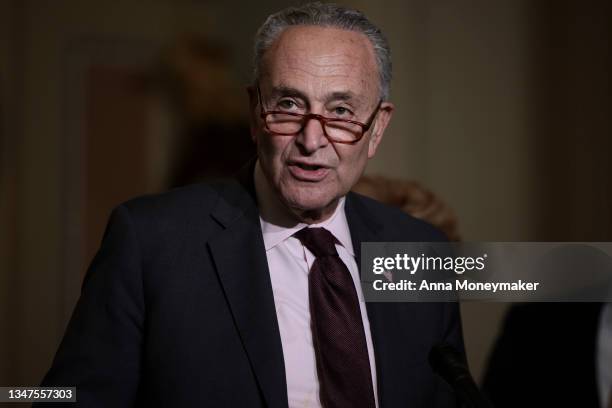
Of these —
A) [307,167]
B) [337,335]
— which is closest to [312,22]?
[307,167]

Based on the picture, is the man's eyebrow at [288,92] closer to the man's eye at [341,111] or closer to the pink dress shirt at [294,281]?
the man's eye at [341,111]

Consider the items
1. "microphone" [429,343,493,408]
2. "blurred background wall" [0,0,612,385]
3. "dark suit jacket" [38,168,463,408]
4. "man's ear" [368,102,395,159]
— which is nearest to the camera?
"microphone" [429,343,493,408]

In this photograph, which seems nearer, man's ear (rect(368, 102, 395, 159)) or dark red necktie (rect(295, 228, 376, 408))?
dark red necktie (rect(295, 228, 376, 408))

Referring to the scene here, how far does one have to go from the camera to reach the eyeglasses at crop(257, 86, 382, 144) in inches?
45.3

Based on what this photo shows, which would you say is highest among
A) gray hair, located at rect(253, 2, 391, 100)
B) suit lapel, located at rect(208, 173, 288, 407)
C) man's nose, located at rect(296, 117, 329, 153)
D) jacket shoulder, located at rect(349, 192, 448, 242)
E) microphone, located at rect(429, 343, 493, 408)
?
gray hair, located at rect(253, 2, 391, 100)

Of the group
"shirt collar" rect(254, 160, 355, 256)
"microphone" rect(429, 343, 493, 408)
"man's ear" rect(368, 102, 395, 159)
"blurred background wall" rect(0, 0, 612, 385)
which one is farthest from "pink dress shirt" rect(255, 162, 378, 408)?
"blurred background wall" rect(0, 0, 612, 385)

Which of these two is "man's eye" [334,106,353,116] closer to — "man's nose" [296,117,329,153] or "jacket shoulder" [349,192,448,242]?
"man's nose" [296,117,329,153]

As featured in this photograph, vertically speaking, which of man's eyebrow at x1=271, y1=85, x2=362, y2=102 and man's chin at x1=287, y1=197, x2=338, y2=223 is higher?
man's eyebrow at x1=271, y1=85, x2=362, y2=102

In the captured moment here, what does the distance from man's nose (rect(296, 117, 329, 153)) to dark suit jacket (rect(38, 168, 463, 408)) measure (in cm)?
18

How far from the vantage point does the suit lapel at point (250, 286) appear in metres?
1.09

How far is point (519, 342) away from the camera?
1.40 metres

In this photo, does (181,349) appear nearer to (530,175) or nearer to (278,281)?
(278,281)

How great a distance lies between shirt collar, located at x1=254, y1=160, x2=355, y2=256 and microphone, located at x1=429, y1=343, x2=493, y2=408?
0.34 metres

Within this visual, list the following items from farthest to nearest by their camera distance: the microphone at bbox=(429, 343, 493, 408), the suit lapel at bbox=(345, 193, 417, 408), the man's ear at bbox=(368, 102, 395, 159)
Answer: the man's ear at bbox=(368, 102, 395, 159) < the suit lapel at bbox=(345, 193, 417, 408) < the microphone at bbox=(429, 343, 493, 408)
